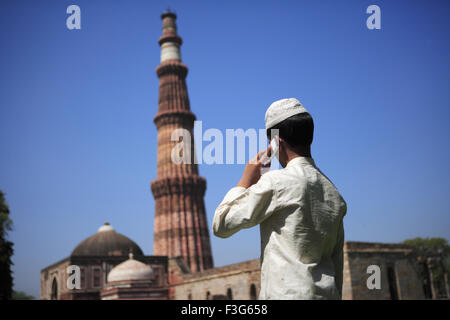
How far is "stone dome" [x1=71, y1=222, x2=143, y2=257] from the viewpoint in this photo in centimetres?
3856

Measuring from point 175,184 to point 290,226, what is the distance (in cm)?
3664

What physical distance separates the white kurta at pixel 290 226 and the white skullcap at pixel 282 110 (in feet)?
0.76

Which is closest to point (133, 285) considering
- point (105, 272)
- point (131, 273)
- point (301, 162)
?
point (131, 273)

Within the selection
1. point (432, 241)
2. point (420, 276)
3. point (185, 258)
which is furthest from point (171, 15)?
point (432, 241)

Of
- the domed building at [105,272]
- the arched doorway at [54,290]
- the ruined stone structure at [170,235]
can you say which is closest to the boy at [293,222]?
the domed building at [105,272]

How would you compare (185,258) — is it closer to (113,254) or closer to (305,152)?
(113,254)

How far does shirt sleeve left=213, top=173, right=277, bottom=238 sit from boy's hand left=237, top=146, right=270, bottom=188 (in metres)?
0.11

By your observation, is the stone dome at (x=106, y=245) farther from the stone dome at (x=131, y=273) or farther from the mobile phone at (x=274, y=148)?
the mobile phone at (x=274, y=148)

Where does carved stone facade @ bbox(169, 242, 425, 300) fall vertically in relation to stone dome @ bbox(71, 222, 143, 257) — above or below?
below

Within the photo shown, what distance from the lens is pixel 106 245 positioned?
39.1 meters

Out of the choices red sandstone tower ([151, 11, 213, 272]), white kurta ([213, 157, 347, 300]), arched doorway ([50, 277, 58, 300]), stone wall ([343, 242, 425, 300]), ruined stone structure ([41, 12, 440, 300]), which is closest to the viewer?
white kurta ([213, 157, 347, 300])

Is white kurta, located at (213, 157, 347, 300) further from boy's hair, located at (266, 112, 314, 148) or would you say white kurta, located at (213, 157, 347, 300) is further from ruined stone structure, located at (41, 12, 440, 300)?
ruined stone structure, located at (41, 12, 440, 300)

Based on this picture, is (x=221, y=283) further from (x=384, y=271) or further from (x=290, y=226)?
(x=290, y=226)

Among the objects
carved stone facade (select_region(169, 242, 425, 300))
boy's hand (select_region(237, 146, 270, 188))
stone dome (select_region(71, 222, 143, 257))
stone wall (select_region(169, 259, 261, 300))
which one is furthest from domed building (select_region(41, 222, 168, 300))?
boy's hand (select_region(237, 146, 270, 188))
